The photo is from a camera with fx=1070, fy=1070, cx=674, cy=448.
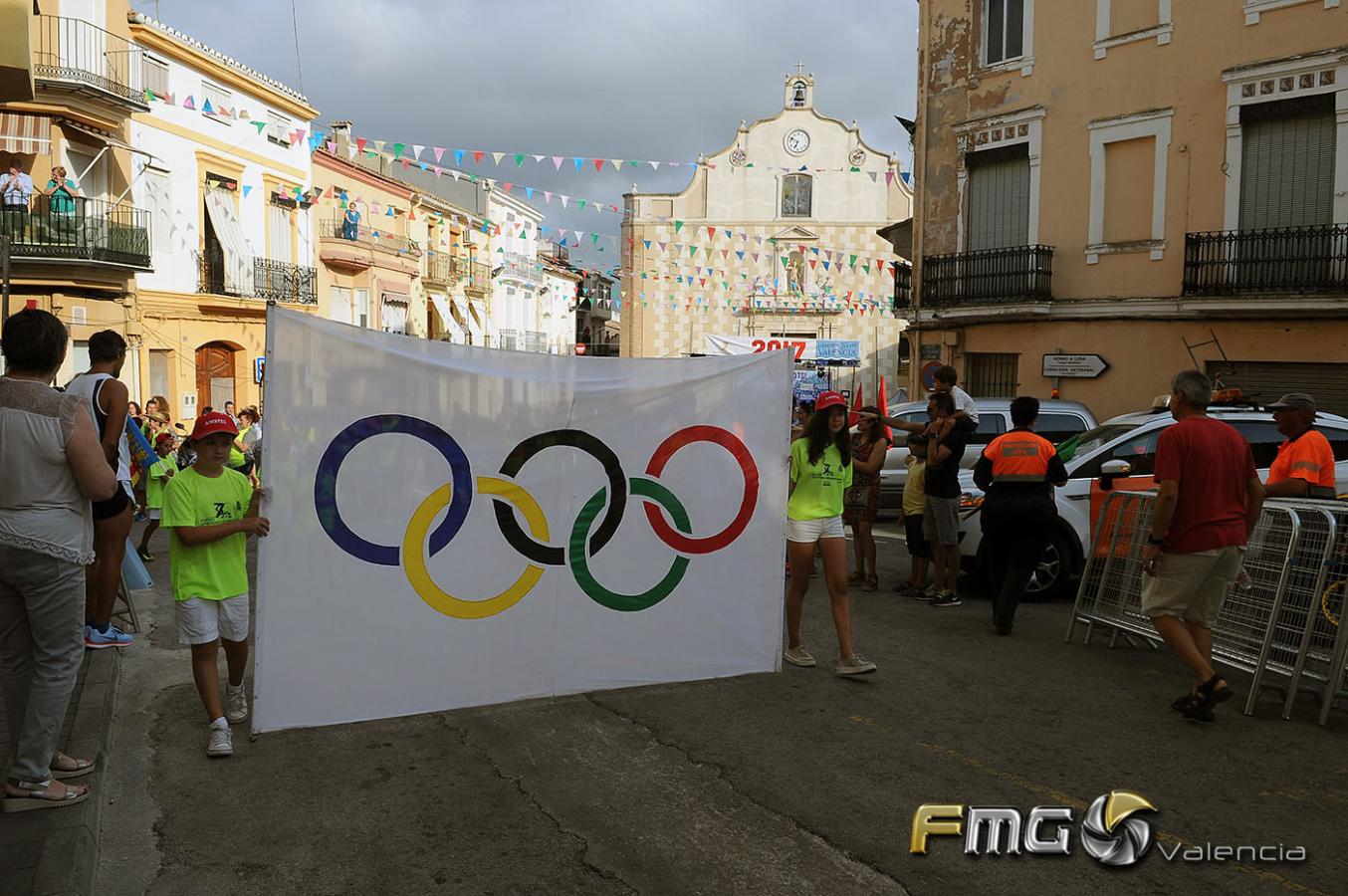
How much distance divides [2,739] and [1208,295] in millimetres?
18618

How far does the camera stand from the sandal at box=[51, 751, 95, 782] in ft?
15.3

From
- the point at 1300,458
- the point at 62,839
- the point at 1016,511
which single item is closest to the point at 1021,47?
the point at 1016,511

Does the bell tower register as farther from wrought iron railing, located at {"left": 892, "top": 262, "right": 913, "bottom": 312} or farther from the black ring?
the black ring

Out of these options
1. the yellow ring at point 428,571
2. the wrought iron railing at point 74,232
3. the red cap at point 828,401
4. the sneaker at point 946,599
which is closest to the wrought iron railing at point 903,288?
the sneaker at point 946,599

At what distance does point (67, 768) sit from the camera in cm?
469

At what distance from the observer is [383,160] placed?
46188 millimetres

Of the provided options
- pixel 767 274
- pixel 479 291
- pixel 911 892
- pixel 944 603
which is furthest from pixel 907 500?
pixel 479 291

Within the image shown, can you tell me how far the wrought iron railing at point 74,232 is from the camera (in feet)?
74.7

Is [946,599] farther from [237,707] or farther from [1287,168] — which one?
[1287,168]

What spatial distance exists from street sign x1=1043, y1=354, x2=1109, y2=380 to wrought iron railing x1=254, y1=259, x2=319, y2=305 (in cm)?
2111

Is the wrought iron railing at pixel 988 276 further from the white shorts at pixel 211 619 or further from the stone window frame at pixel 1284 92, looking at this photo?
the white shorts at pixel 211 619

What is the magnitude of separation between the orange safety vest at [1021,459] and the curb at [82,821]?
6114mm

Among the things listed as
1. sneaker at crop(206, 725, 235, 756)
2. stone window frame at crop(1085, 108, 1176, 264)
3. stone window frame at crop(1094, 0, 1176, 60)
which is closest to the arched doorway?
stone window frame at crop(1085, 108, 1176, 264)

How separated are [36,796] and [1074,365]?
771 inches
